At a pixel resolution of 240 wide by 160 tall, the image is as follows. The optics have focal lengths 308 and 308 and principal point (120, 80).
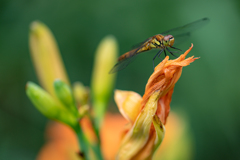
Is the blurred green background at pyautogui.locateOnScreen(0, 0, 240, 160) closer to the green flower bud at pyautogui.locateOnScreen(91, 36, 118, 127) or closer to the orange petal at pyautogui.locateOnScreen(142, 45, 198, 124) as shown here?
the green flower bud at pyautogui.locateOnScreen(91, 36, 118, 127)

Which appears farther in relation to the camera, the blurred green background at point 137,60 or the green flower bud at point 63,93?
the blurred green background at point 137,60

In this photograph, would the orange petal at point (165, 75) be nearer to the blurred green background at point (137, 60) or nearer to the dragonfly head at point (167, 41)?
the dragonfly head at point (167, 41)

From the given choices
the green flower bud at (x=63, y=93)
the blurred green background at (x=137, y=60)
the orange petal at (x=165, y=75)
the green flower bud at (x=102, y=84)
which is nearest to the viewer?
the orange petal at (x=165, y=75)

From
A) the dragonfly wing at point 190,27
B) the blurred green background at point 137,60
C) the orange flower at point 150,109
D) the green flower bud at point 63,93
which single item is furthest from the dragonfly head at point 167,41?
the blurred green background at point 137,60

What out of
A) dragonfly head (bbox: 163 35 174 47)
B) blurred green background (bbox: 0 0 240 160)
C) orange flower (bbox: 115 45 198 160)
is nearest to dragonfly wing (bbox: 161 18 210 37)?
dragonfly head (bbox: 163 35 174 47)

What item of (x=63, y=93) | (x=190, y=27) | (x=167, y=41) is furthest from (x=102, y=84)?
(x=190, y=27)

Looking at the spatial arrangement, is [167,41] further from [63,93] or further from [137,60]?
[137,60]

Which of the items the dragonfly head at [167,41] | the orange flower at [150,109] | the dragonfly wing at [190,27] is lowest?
the orange flower at [150,109]
